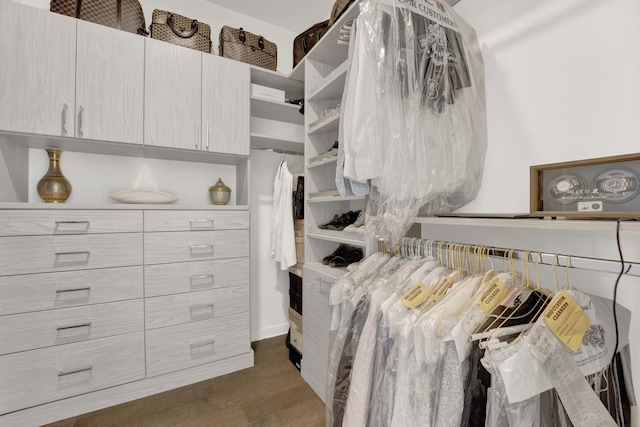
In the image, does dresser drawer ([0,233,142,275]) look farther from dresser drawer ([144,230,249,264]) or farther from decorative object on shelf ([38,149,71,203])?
decorative object on shelf ([38,149,71,203])

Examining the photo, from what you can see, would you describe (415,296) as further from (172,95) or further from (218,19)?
(218,19)

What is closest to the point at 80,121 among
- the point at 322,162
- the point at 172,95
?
the point at 172,95

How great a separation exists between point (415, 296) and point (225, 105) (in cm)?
174

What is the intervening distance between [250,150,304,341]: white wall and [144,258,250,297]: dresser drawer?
0.45m

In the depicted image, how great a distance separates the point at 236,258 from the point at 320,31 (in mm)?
1727

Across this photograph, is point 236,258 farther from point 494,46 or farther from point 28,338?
point 494,46

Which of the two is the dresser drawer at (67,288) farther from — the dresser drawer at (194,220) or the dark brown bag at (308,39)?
the dark brown bag at (308,39)

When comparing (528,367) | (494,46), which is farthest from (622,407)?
(494,46)

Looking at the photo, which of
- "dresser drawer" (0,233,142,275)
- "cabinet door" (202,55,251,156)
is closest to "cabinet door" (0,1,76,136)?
"dresser drawer" (0,233,142,275)

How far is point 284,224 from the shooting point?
1.98 metres

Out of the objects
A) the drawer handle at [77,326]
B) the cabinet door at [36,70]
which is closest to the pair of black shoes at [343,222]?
the drawer handle at [77,326]

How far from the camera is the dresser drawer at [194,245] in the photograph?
1611mm

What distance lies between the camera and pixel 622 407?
0.66m

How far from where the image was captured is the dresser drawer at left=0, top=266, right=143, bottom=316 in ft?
4.28
